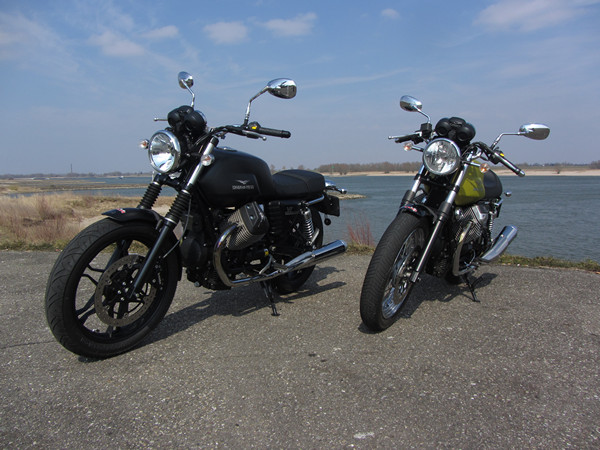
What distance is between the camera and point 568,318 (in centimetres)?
350

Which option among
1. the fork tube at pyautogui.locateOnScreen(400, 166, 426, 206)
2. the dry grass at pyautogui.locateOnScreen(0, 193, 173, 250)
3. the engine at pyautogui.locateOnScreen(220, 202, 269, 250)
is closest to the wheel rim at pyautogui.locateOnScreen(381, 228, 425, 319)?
the fork tube at pyautogui.locateOnScreen(400, 166, 426, 206)

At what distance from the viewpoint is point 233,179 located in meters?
3.29

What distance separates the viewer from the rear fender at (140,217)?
2742 mm

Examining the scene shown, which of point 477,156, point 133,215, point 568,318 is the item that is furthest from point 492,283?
point 133,215

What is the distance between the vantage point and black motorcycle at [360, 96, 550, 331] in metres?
3.07

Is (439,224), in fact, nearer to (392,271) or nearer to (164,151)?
(392,271)

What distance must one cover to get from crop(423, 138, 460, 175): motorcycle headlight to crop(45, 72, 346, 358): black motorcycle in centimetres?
118

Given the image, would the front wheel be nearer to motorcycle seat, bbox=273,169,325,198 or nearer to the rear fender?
motorcycle seat, bbox=273,169,325,198

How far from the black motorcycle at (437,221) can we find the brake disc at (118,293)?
1.60 m

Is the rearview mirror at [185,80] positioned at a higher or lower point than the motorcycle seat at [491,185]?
higher

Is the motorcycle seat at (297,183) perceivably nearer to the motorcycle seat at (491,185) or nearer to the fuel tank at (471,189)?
the fuel tank at (471,189)

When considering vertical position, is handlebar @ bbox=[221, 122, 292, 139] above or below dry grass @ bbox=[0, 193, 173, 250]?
above

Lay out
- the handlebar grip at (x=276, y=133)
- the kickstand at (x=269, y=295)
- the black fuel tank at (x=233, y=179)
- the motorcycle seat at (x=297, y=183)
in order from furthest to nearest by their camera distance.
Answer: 1. the motorcycle seat at (x=297, y=183)
2. the kickstand at (x=269, y=295)
3. the handlebar grip at (x=276, y=133)
4. the black fuel tank at (x=233, y=179)

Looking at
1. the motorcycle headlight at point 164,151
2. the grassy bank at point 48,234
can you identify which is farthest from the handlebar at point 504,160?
the motorcycle headlight at point 164,151
